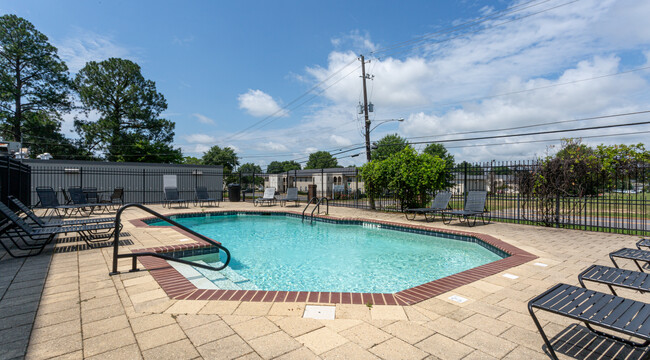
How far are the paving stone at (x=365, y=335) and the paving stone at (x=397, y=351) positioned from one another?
56 millimetres

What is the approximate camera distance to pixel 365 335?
2154 mm

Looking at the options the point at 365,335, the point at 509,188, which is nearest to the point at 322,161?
the point at 509,188

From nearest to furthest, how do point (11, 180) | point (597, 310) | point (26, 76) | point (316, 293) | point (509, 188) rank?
point (597, 310) → point (316, 293) → point (11, 180) → point (509, 188) → point (26, 76)

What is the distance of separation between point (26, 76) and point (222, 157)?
Result: 3185 centimetres

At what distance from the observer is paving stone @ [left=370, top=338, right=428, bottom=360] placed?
188 cm

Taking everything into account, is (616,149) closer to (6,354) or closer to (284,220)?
(284,220)

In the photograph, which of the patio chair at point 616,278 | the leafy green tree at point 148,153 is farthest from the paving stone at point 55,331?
the leafy green tree at point 148,153

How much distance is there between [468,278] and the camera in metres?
3.53

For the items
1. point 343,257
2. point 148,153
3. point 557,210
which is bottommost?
point 343,257

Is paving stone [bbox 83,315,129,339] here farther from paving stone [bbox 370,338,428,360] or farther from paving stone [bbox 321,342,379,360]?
paving stone [bbox 370,338,428,360]

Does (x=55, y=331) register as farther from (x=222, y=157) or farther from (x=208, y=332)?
(x=222, y=157)

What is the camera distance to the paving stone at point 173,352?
185 cm

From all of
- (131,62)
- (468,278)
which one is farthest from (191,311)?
(131,62)

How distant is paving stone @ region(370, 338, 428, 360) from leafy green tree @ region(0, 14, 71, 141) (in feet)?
114
